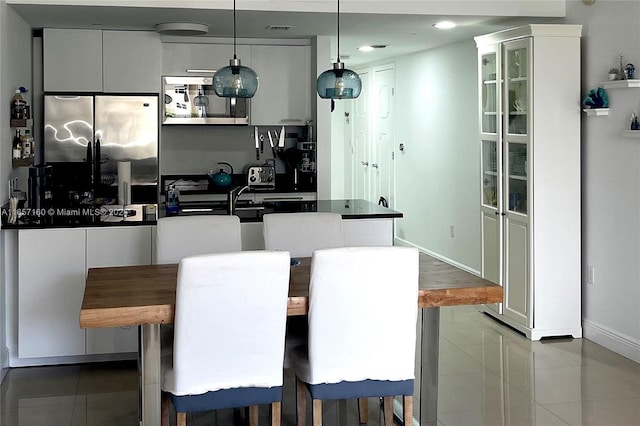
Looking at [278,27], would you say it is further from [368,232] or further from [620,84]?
[620,84]

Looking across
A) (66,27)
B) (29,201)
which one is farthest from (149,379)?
(66,27)

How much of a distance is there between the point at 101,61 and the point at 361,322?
13.9 ft

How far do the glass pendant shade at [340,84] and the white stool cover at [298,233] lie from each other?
751 mm

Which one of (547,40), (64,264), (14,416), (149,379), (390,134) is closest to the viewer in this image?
(149,379)

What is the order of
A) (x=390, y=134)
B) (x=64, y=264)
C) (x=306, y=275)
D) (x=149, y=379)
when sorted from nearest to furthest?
(x=149, y=379)
(x=306, y=275)
(x=64, y=264)
(x=390, y=134)

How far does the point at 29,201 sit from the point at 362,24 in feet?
9.20

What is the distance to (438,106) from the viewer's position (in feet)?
27.2

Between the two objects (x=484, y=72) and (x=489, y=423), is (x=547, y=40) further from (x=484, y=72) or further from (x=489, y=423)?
(x=489, y=423)

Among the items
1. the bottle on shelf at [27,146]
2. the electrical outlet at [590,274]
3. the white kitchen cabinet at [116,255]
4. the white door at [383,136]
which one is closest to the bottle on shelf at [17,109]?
the bottle on shelf at [27,146]

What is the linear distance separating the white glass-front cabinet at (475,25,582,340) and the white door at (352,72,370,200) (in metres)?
4.68

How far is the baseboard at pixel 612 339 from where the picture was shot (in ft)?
17.0

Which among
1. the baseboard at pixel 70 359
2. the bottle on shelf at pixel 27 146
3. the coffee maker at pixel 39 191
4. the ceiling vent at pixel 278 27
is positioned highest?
the ceiling vent at pixel 278 27

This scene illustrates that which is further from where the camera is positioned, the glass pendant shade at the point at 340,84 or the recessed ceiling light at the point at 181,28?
the recessed ceiling light at the point at 181,28

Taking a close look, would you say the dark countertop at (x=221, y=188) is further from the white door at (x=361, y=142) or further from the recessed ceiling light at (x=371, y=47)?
the white door at (x=361, y=142)
